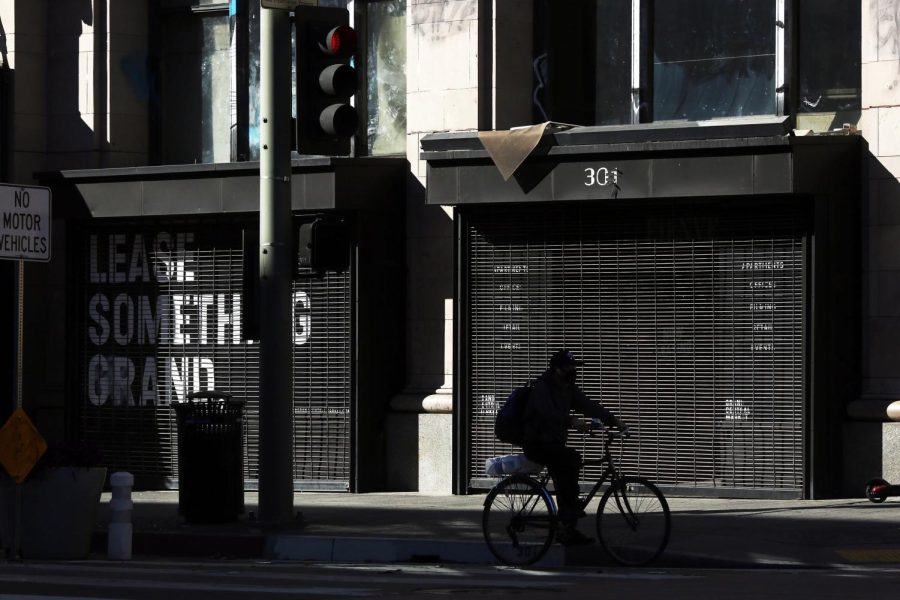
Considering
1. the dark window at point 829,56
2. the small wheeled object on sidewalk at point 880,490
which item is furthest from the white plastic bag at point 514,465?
the dark window at point 829,56

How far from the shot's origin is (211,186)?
63.1 feet

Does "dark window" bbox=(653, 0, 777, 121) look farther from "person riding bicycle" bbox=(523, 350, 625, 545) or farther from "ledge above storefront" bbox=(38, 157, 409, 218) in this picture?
"person riding bicycle" bbox=(523, 350, 625, 545)

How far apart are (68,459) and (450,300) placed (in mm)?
6014

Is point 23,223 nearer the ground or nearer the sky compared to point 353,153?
nearer the ground

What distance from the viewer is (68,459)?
13695mm

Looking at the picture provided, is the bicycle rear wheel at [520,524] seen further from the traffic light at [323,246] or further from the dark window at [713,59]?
the dark window at [713,59]

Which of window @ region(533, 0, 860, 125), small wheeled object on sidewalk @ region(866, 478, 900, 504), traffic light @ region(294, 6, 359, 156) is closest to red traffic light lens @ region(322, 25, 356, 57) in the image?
traffic light @ region(294, 6, 359, 156)

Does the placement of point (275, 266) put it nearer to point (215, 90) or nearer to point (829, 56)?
point (829, 56)

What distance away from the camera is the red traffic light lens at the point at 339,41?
46.5 feet

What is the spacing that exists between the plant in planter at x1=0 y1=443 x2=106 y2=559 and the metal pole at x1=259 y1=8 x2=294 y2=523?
1613 mm

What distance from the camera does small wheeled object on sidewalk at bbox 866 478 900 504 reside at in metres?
15.4

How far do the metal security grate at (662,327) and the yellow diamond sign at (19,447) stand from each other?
19.9 ft

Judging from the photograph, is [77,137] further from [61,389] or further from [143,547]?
[143,547]

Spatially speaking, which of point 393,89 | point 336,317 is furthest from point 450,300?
point 393,89
